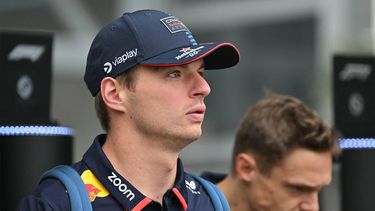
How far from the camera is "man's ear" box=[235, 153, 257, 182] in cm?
501

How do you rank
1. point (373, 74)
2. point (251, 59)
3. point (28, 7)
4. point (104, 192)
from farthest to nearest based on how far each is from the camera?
point (251, 59) < point (28, 7) < point (373, 74) < point (104, 192)

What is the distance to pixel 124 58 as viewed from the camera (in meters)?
3.49

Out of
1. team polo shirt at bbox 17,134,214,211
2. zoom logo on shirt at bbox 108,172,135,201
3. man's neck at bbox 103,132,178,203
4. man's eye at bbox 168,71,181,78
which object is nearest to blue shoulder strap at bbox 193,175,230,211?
team polo shirt at bbox 17,134,214,211

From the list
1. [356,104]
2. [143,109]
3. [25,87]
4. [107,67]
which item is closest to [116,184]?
[143,109]

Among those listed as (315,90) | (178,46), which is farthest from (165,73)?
(315,90)

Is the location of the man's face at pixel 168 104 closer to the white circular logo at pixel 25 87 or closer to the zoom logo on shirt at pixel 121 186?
the zoom logo on shirt at pixel 121 186

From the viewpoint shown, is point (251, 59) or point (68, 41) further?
point (251, 59)

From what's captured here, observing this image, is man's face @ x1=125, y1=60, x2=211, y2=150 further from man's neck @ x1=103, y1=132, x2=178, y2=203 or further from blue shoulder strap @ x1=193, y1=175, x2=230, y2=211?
blue shoulder strap @ x1=193, y1=175, x2=230, y2=211

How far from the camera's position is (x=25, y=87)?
Answer: 4582 millimetres

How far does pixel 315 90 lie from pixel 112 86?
11.5 metres

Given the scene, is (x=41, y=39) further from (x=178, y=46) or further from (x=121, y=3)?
(x=121, y=3)

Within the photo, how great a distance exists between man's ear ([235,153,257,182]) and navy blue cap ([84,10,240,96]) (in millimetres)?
1433

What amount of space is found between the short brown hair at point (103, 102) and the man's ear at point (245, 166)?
58.8 inches

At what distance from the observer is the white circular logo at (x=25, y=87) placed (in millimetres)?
4566
